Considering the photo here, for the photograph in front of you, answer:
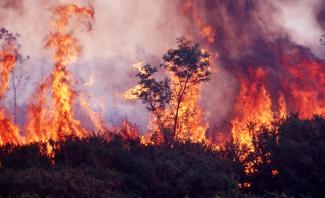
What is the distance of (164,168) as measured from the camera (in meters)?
12.3

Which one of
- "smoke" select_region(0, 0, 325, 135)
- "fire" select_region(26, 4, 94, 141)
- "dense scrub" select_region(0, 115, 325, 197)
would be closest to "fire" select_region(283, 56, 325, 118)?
"smoke" select_region(0, 0, 325, 135)

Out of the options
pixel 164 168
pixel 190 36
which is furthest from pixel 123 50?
pixel 164 168

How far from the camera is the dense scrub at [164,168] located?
1041 cm

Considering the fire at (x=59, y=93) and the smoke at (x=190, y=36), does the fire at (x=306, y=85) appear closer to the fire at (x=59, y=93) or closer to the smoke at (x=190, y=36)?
the smoke at (x=190, y=36)

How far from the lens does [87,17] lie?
1298 inches

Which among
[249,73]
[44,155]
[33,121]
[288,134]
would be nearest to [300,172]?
[288,134]

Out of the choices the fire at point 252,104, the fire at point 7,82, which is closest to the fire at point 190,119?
the fire at point 252,104

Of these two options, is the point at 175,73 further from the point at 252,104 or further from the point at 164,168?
Result: the point at 164,168

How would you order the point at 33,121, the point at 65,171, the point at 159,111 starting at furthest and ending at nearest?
the point at 33,121
the point at 159,111
the point at 65,171

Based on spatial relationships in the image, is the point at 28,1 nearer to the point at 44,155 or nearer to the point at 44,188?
the point at 44,155

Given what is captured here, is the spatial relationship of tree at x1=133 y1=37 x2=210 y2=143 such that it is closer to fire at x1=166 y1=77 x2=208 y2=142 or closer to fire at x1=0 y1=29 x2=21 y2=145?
fire at x1=166 y1=77 x2=208 y2=142

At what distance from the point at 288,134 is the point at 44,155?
7.32 meters

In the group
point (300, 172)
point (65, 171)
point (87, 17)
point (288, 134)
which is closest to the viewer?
point (65, 171)

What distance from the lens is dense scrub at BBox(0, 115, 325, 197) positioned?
34.1 feet
